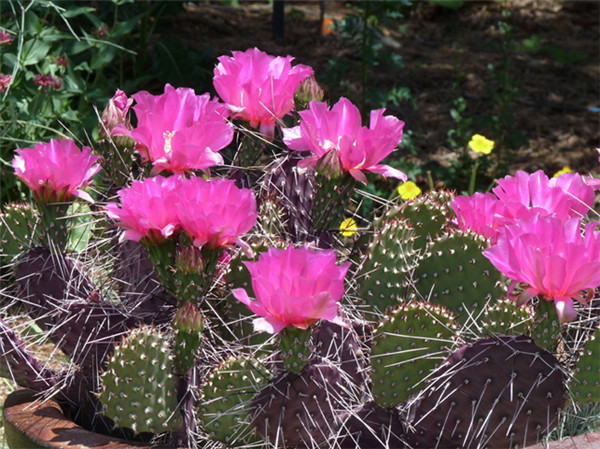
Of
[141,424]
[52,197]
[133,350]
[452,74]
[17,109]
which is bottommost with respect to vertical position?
[452,74]

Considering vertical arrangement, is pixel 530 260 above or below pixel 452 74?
above

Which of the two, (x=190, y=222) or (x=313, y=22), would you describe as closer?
(x=190, y=222)

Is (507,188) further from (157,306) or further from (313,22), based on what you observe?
(313,22)

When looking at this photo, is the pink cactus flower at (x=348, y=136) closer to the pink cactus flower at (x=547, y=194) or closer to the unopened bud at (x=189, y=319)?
the pink cactus flower at (x=547, y=194)

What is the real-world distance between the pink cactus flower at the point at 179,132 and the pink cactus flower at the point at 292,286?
29 cm

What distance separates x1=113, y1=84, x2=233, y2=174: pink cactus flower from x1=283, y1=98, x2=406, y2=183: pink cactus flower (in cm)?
12

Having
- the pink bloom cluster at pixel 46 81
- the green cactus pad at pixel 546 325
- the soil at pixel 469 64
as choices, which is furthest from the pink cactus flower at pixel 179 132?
the soil at pixel 469 64

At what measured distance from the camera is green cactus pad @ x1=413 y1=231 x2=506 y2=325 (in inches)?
57.1

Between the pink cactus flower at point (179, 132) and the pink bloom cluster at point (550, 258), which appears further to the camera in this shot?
the pink cactus flower at point (179, 132)

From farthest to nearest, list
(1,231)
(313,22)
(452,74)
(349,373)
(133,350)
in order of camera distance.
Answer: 1. (313,22)
2. (452,74)
3. (1,231)
4. (349,373)
5. (133,350)

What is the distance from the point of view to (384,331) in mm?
1309

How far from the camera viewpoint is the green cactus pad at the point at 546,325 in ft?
3.91

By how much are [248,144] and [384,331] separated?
43 centimetres

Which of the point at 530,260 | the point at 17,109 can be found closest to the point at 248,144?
the point at 530,260
